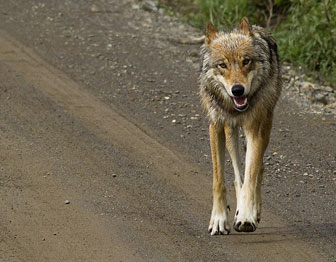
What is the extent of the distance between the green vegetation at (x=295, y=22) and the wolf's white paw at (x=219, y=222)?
15.6 ft

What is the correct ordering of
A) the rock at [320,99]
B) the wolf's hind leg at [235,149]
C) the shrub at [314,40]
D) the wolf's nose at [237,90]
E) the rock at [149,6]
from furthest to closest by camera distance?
the rock at [149,6]
the shrub at [314,40]
the rock at [320,99]
the wolf's hind leg at [235,149]
the wolf's nose at [237,90]

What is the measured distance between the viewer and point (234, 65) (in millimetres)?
6734

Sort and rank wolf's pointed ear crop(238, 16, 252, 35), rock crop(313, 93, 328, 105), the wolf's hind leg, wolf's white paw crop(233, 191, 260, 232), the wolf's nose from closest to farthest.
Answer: wolf's white paw crop(233, 191, 260, 232) < the wolf's nose < wolf's pointed ear crop(238, 16, 252, 35) < the wolf's hind leg < rock crop(313, 93, 328, 105)

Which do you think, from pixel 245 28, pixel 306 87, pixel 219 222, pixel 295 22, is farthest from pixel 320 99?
pixel 219 222

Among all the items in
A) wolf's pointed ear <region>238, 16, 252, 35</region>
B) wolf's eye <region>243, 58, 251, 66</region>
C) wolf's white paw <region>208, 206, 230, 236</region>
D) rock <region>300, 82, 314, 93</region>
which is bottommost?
rock <region>300, 82, 314, 93</region>

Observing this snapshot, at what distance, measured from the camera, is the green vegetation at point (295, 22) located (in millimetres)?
11281

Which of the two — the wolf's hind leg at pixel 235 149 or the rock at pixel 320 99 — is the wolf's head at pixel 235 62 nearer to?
the wolf's hind leg at pixel 235 149

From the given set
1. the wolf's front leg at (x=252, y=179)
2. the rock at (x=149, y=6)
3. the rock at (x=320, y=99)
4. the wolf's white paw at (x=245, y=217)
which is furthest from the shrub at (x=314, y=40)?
the wolf's white paw at (x=245, y=217)

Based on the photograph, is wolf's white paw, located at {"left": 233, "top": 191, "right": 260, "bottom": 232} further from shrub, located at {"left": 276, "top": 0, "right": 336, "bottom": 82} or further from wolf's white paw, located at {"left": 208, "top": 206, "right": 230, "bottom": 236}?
shrub, located at {"left": 276, "top": 0, "right": 336, "bottom": 82}

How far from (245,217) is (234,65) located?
1.26 meters

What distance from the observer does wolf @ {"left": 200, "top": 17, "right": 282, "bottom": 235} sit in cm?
672

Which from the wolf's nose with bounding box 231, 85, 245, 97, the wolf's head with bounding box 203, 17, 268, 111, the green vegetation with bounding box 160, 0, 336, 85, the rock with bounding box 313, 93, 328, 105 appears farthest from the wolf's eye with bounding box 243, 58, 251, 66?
the green vegetation with bounding box 160, 0, 336, 85

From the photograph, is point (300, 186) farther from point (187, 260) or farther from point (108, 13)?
point (108, 13)

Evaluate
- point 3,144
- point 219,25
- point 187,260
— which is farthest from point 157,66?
point 187,260
